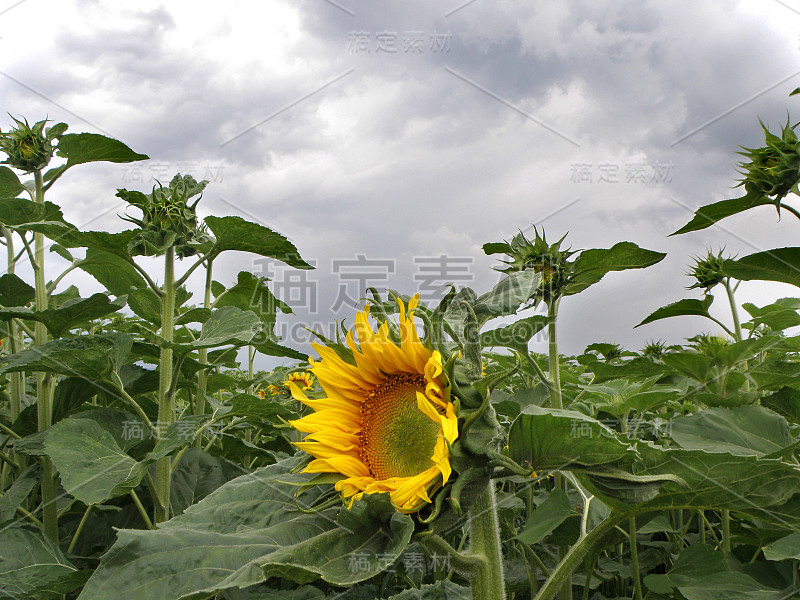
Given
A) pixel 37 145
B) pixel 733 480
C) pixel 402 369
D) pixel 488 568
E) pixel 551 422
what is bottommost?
pixel 488 568

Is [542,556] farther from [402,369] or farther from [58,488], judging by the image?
[58,488]

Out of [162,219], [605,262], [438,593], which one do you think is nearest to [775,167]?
[605,262]

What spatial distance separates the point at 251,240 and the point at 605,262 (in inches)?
49.8

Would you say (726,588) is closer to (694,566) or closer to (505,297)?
(694,566)

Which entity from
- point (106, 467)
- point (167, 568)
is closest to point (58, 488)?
point (106, 467)

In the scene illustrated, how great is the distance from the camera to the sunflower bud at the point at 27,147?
2729mm

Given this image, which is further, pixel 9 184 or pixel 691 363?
pixel 9 184

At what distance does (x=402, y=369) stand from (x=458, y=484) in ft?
1.00

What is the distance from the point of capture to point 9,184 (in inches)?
110

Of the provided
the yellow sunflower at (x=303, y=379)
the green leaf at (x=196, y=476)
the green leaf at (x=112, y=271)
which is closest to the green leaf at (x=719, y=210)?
the green leaf at (x=196, y=476)

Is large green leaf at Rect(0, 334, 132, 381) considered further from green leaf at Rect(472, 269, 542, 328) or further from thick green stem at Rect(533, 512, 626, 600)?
thick green stem at Rect(533, 512, 626, 600)

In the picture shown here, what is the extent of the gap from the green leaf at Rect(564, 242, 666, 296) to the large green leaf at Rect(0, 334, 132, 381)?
157 cm

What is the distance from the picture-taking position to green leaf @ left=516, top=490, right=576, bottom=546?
160 centimetres

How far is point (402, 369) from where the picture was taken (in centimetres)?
120
